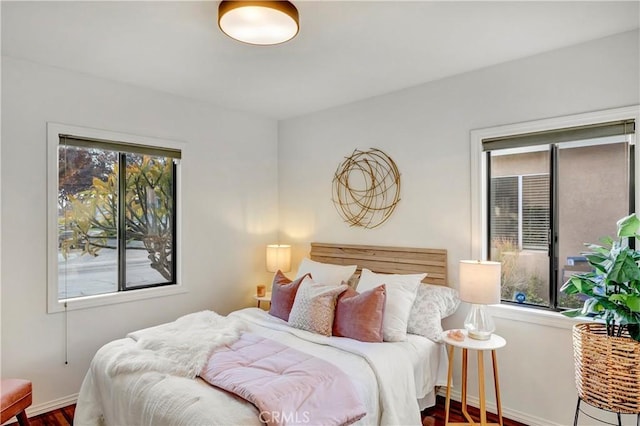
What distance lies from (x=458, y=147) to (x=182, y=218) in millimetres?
2631

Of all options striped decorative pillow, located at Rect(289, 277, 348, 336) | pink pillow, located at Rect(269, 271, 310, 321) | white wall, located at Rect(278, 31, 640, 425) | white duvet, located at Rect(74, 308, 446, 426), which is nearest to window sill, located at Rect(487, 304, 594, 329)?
white wall, located at Rect(278, 31, 640, 425)

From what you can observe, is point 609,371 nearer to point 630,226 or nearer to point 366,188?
point 630,226

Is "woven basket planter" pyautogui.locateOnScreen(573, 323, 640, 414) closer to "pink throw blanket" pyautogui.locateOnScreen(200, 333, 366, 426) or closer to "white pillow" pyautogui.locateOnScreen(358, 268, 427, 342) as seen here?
"white pillow" pyautogui.locateOnScreen(358, 268, 427, 342)

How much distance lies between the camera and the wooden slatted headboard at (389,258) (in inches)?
127

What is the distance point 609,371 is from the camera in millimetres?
2000

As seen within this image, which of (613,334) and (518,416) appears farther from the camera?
(518,416)

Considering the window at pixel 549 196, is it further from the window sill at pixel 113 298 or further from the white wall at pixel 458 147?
the window sill at pixel 113 298

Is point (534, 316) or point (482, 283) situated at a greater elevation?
point (482, 283)

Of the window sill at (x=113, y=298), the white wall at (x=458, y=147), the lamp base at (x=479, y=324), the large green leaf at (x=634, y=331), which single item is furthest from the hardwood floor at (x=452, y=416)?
the window sill at (x=113, y=298)

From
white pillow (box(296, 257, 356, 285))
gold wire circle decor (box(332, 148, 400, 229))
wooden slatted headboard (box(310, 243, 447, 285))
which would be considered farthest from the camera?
gold wire circle decor (box(332, 148, 400, 229))

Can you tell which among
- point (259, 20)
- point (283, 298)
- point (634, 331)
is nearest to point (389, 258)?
point (283, 298)

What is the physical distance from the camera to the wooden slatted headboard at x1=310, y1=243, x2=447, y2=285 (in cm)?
323

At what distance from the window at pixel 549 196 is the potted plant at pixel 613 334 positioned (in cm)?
61

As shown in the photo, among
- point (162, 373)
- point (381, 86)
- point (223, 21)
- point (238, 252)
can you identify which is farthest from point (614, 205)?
point (238, 252)
